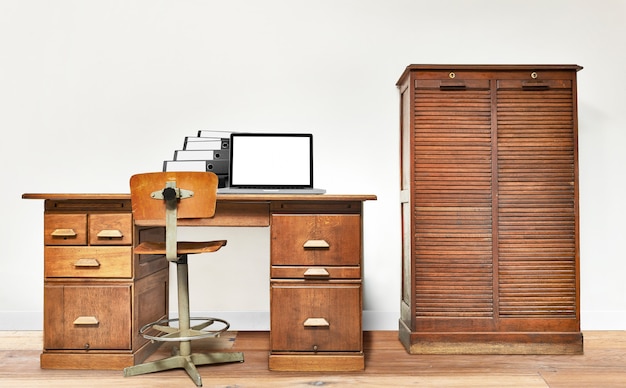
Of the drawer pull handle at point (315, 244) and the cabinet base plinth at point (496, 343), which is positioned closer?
the drawer pull handle at point (315, 244)

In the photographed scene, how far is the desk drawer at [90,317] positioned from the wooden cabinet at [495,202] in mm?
1366

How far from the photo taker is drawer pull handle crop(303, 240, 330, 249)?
7.54 ft

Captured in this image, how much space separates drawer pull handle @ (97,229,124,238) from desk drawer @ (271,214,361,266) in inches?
27.5

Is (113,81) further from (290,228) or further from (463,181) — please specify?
(463,181)

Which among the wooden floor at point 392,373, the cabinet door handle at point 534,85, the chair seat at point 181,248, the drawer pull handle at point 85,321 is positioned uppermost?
the cabinet door handle at point 534,85

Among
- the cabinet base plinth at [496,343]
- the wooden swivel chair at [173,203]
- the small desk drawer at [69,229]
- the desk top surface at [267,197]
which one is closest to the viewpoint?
the wooden swivel chair at [173,203]

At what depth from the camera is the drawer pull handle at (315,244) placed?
230 cm

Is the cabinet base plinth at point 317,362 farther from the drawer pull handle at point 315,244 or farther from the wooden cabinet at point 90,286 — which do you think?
the wooden cabinet at point 90,286

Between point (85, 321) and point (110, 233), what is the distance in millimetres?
403

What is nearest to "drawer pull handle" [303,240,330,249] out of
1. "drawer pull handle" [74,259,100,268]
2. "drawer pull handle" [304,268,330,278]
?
"drawer pull handle" [304,268,330,278]

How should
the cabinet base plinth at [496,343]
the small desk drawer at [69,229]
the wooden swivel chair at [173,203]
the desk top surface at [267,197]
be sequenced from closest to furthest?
the wooden swivel chair at [173,203], the desk top surface at [267,197], the small desk drawer at [69,229], the cabinet base plinth at [496,343]

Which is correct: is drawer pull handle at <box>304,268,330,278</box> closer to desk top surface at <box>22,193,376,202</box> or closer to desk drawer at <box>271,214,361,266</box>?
desk drawer at <box>271,214,361,266</box>

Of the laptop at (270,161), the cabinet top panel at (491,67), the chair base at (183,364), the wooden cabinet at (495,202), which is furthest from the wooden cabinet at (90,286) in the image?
the cabinet top panel at (491,67)

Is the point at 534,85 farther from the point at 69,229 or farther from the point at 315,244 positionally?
the point at 69,229
